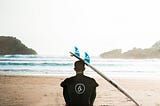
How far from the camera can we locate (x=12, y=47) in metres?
11.8

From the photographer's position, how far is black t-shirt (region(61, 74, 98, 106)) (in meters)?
2.53

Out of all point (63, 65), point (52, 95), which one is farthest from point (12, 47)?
point (52, 95)

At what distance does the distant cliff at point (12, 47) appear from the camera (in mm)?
10698

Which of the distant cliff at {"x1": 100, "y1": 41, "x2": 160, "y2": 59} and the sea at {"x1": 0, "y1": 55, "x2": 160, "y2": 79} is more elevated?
the distant cliff at {"x1": 100, "y1": 41, "x2": 160, "y2": 59}

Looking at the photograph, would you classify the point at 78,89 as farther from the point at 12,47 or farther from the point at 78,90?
the point at 12,47

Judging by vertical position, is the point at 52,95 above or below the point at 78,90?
below

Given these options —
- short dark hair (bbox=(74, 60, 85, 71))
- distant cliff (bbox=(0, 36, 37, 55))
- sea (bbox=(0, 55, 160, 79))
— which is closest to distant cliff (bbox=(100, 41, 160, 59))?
sea (bbox=(0, 55, 160, 79))

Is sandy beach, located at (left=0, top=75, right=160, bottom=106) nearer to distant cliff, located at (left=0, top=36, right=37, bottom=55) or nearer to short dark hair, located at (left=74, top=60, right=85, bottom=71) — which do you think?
distant cliff, located at (left=0, top=36, right=37, bottom=55)

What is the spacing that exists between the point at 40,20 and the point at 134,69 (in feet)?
13.9

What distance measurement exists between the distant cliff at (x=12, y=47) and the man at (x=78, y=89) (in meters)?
8.05

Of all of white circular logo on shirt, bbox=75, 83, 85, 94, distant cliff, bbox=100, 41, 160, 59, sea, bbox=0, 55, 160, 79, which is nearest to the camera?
white circular logo on shirt, bbox=75, 83, 85, 94

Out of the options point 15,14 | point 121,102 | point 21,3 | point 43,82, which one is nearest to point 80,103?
point 121,102

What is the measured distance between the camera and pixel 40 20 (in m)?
10.8

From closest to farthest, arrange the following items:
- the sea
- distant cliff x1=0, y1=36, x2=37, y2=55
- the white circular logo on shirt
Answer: the white circular logo on shirt → distant cliff x1=0, y1=36, x2=37, y2=55 → the sea
